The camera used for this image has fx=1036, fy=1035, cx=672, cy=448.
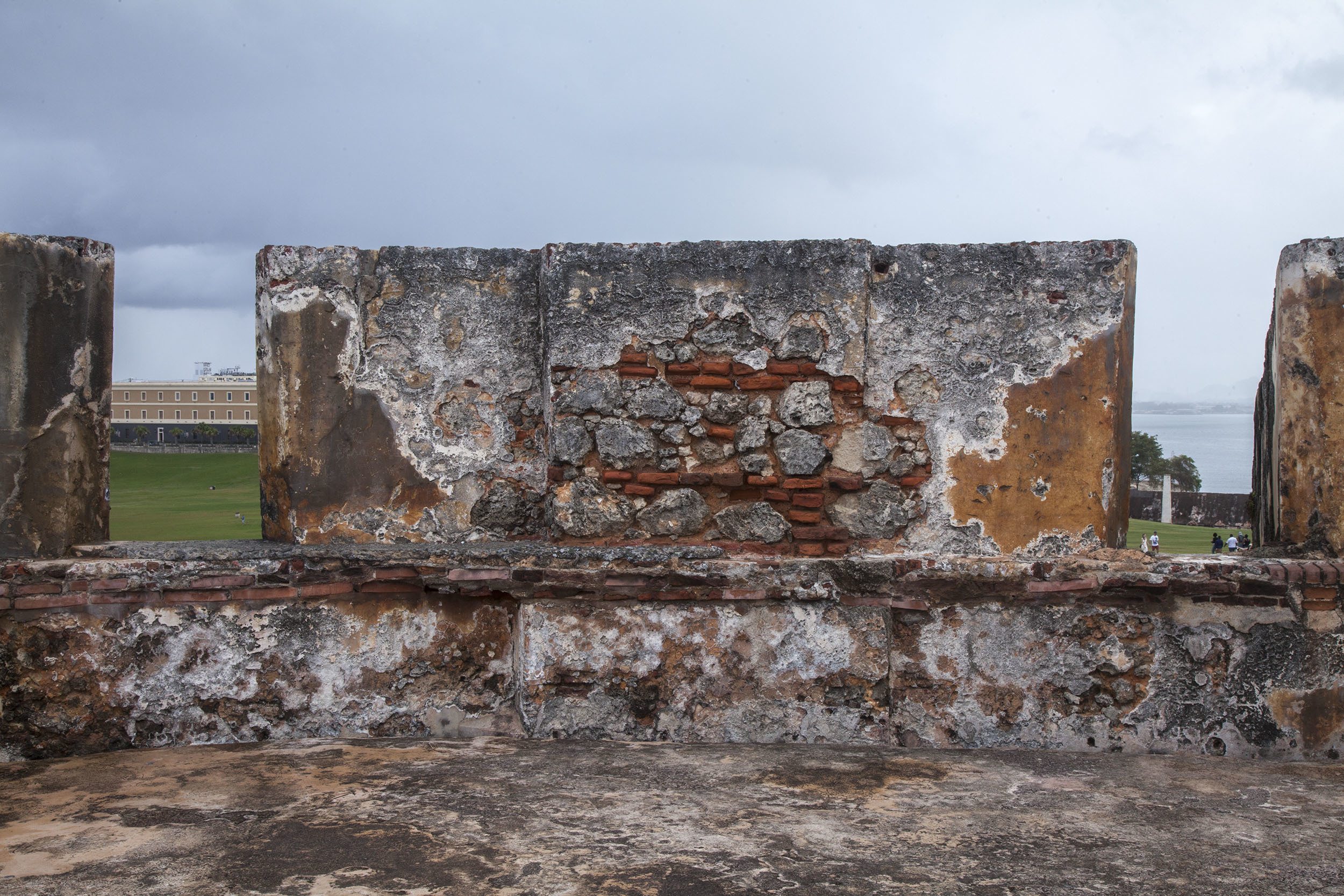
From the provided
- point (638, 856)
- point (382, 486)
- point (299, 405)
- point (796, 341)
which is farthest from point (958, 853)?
point (299, 405)

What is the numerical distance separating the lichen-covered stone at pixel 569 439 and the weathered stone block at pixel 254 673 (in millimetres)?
544

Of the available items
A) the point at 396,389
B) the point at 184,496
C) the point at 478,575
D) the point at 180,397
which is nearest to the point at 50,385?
the point at 396,389

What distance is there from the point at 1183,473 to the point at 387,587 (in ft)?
130

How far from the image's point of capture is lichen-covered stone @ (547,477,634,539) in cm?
355

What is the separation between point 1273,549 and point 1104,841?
1.52 meters

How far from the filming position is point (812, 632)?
11.1ft

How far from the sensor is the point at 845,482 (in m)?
3.49

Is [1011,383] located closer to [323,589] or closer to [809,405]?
[809,405]

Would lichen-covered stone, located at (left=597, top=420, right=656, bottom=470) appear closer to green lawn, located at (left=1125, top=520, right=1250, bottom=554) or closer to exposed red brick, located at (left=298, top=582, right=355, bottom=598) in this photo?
exposed red brick, located at (left=298, top=582, right=355, bottom=598)

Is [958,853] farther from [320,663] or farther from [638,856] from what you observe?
[320,663]

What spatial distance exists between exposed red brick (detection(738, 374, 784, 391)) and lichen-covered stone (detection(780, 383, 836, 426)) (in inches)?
1.7

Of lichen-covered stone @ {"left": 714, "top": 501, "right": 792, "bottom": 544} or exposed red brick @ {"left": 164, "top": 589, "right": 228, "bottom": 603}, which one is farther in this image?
lichen-covered stone @ {"left": 714, "top": 501, "right": 792, "bottom": 544}

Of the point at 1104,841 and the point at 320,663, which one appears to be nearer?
the point at 1104,841

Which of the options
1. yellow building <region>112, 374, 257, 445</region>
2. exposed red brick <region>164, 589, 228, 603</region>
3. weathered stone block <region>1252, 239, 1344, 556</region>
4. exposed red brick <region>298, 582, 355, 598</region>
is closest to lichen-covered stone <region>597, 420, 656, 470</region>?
exposed red brick <region>298, 582, 355, 598</region>
